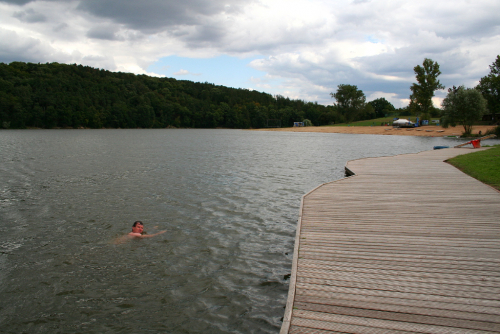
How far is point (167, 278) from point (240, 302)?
1.73 m

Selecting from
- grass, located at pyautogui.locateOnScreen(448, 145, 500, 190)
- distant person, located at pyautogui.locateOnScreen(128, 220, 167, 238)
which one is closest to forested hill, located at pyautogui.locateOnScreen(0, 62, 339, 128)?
distant person, located at pyautogui.locateOnScreen(128, 220, 167, 238)

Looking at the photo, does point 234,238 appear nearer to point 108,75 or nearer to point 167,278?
point 167,278

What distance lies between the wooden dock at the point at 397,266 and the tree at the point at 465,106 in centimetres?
5177

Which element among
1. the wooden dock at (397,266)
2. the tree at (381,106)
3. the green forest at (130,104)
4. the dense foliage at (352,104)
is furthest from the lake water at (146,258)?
the tree at (381,106)

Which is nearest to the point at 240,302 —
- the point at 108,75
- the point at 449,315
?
the point at 449,315

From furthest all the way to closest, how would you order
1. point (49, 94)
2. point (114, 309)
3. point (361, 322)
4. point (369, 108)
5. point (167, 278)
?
point (369, 108) → point (49, 94) → point (167, 278) → point (114, 309) → point (361, 322)

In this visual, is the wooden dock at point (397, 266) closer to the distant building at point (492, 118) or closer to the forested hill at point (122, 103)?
the distant building at point (492, 118)

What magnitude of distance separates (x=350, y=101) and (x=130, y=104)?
93301 mm

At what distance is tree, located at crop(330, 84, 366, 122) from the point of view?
5103 inches

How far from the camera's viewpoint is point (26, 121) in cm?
9919

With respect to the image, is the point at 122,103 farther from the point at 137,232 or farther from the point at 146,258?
the point at 146,258

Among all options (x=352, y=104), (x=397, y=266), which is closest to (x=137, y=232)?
(x=397, y=266)

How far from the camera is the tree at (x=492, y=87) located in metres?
67.1

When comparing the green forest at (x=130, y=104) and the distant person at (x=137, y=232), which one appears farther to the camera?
the green forest at (x=130, y=104)
